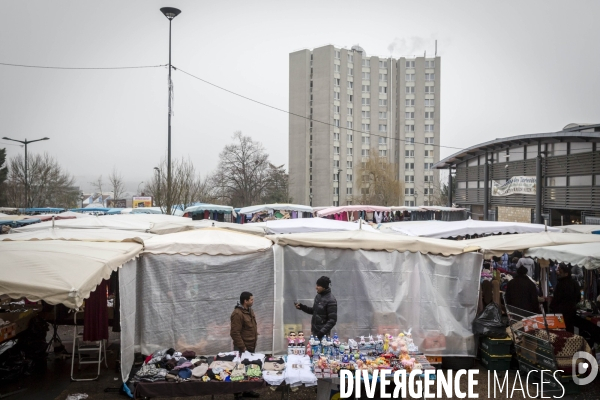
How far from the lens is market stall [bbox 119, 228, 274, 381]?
8.84 m

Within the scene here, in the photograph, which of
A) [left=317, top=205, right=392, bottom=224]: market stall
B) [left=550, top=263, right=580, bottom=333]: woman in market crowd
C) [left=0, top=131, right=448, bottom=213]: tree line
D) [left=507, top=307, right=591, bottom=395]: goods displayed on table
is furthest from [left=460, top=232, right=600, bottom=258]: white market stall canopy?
[left=0, top=131, right=448, bottom=213]: tree line

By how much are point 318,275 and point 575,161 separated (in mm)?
19747

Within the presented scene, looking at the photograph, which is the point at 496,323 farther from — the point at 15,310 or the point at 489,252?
the point at 15,310

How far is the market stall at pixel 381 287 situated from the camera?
9.19 metres

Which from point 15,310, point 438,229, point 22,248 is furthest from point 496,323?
point 15,310

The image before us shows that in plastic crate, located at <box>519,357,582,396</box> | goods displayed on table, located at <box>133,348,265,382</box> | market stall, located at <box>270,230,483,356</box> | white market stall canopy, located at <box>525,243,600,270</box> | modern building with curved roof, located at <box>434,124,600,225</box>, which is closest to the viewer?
goods displayed on table, located at <box>133,348,265,382</box>

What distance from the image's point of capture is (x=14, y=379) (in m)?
8.22

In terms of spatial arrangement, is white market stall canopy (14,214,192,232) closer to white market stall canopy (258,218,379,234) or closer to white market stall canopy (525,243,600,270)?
white market stall canopy (258,218,379,234)

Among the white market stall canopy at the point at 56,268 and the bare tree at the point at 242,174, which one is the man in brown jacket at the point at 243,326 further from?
the bare tree at the point at 242,174

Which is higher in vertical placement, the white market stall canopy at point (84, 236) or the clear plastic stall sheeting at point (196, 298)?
the white market stall canopy at point (84, 236)

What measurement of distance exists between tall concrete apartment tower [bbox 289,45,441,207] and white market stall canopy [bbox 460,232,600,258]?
7265cm

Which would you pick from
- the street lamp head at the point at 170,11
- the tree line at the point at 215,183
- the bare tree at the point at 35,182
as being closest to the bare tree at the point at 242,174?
the tree line at the point at 215,183

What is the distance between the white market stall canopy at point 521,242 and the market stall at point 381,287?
1.54ft

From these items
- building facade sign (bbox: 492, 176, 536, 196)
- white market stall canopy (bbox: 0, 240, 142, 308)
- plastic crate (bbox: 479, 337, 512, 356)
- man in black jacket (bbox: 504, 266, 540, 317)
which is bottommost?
plastic crate (bbox: 479, 337, 512, 356)
